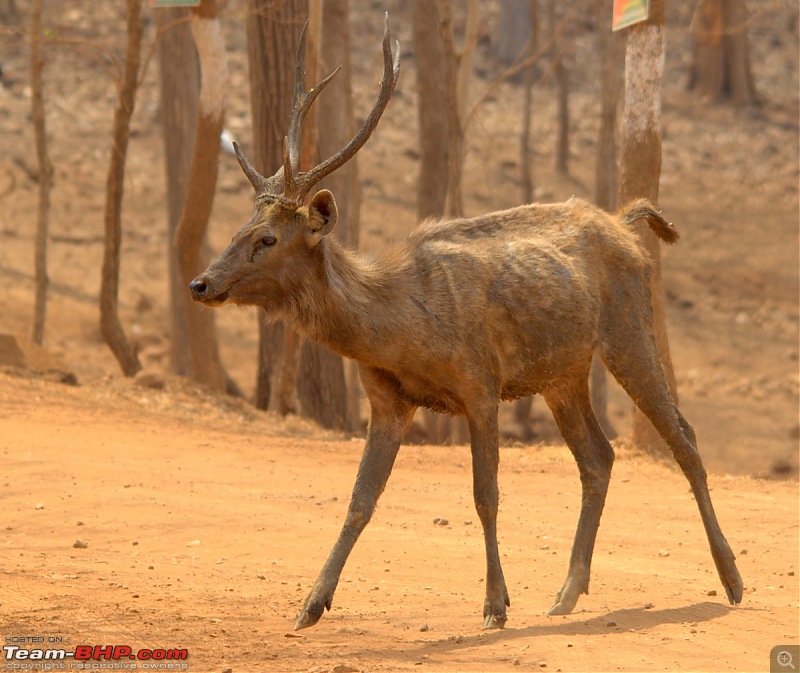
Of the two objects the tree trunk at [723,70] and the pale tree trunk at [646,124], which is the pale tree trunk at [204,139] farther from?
the tree trunk at [723,70]

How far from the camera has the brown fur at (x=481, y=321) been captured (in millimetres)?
6293

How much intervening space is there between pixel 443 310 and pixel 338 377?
8013mm

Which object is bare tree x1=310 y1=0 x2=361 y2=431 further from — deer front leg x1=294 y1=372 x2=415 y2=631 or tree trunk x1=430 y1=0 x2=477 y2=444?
deer front leg x1=294 y1=372 x2=415 y2=631

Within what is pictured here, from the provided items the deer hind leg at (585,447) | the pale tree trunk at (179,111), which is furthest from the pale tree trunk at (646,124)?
the pale tree trunk at (179,111)

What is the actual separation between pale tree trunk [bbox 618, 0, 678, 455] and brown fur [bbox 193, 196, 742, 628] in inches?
133

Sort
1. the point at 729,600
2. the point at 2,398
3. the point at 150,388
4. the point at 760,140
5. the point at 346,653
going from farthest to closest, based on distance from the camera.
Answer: the point at 760,140
the point at 150,388
the point at 2,398
the point at 729,600
the point at 346,653

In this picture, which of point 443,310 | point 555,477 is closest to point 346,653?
point 443,310

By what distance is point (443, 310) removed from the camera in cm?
659

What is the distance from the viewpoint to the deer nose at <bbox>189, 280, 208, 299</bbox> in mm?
6023

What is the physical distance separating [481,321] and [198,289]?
1.63 m

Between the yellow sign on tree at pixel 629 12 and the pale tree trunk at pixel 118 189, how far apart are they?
579 centimetres

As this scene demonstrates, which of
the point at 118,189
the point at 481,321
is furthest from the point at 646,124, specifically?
the point at 118,189

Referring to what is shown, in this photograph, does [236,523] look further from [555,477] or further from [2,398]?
[2,398]

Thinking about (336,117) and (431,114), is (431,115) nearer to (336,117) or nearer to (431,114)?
(431,114)
